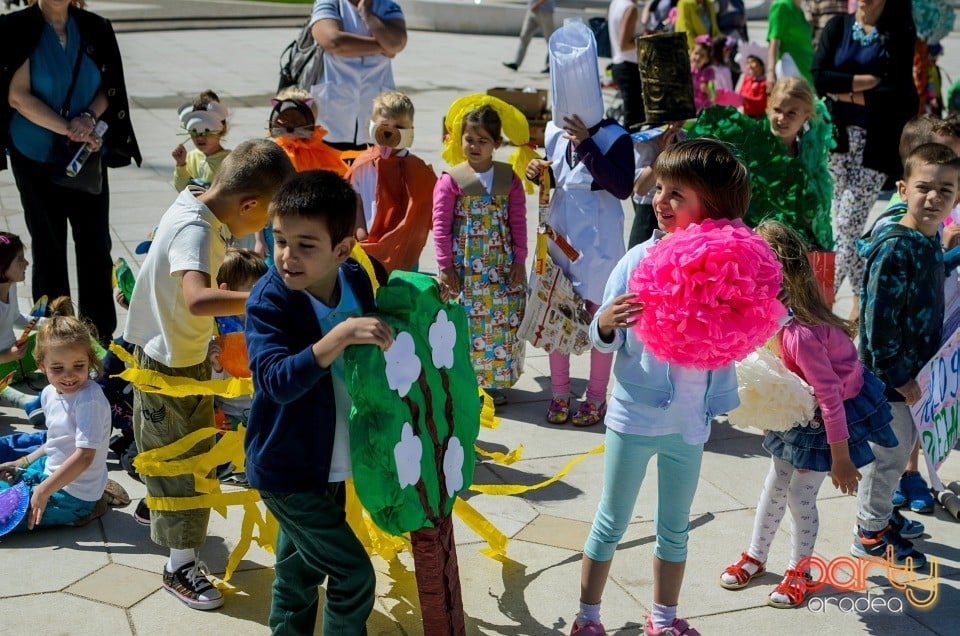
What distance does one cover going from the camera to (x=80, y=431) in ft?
14.6

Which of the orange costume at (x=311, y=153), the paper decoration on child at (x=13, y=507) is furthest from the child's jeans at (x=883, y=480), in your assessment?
the paper decoration on child at (x=13, y=507)

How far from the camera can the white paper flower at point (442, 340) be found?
10.8 ft

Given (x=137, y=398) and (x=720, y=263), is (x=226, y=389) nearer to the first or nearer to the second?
(x=137, y=398)

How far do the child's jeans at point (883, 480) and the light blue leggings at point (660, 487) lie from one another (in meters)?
1.17

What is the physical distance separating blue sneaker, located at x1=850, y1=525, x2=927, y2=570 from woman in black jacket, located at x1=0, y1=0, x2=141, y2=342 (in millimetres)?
4211

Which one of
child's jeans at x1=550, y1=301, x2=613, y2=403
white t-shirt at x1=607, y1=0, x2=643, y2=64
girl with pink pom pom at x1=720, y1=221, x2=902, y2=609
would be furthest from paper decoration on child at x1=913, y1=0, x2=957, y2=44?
girl with pink pom pom at x1=720, y1=221, x2=902, y2=609

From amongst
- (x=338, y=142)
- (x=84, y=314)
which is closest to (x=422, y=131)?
(x=338, y=142)

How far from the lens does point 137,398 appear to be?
13.3ft

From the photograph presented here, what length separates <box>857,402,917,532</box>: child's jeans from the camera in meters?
4.48

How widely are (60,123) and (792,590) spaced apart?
4.27 m

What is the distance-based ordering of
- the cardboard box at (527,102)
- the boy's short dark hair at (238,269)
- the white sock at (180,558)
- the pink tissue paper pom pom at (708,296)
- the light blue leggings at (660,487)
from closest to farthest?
the pink tissue paper pom pom at (708,296), the light blue leggings at (660,487), the white sock at (180,558), the boy's short dark hair at (238,269), the cardboard box at (527,102)

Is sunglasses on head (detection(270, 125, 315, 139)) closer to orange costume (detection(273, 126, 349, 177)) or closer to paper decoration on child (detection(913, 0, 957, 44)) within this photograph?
orange costume (detection(273, 126, 349, 177))

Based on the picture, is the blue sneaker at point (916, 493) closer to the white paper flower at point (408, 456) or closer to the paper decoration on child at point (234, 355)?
the white paper flower at point (408, 456)

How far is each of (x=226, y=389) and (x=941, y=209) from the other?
2807 millimetres
